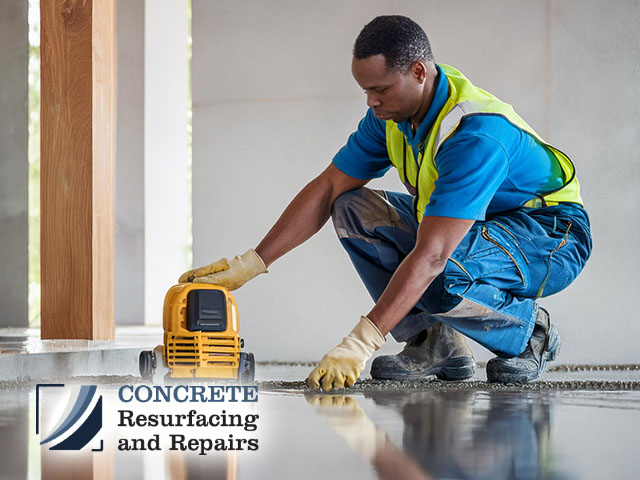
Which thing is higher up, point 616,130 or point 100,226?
point 616,130

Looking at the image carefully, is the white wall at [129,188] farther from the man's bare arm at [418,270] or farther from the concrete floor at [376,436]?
the man's bare arm at [418,270]

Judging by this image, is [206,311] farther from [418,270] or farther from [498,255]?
[498,255]

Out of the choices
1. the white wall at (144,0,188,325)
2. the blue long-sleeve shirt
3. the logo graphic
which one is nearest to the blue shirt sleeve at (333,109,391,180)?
the blue long-sleeve shirt

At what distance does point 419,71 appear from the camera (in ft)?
7.14

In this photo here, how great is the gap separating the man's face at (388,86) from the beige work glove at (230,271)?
2.05 ft

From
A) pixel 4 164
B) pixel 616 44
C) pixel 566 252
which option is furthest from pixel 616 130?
pixel 4 164

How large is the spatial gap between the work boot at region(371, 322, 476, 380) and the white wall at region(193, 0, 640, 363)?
3.19 feet

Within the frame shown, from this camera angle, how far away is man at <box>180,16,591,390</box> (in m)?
1.98

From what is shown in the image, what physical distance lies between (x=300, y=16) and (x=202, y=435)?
2.66 metres

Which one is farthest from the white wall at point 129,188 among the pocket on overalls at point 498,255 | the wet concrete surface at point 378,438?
the pocket on overalls at point 498,255

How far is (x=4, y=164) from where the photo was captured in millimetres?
6617

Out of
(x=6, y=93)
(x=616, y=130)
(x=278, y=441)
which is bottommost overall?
(x=278, y=441)

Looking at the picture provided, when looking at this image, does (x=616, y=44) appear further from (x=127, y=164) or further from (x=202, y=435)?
(x=127, y=164)

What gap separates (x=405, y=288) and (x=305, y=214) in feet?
2.16
